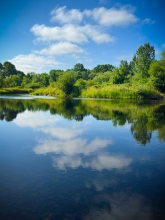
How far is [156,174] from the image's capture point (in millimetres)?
7230

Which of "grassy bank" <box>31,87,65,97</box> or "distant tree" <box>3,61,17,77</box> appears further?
"distant tree" <box>3,61,17,77</box>

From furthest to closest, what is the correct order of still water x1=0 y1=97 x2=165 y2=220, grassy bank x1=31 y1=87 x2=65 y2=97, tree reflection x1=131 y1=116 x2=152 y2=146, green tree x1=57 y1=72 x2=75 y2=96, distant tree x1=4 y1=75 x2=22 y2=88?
distant tree x1=4 y1=75 x2=22 y2=88 < grassy bank x1=31 y1=87 x2=65 y2=97 < green tree x1=57 y1=72 x2=75 y2=96 < tree reflection x1=131 y1=116 x2=152 y2=146 < still water x1=0 y1=97 x2=165 y2=220

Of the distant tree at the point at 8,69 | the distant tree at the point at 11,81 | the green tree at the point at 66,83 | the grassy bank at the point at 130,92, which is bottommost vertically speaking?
the grassy bank at the point at 130,92

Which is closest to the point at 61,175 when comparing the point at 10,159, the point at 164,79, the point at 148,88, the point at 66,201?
the point at 66,201

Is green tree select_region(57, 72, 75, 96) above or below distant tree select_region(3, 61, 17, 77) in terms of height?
below

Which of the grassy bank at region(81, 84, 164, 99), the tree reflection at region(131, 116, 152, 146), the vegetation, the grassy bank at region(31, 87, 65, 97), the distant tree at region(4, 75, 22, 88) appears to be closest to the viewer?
the tree reflection at region(131, 116, 152, 146)

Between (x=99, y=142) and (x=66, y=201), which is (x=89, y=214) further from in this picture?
(x=99, y=142)

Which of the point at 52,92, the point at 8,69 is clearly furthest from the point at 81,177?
the point at 8,69

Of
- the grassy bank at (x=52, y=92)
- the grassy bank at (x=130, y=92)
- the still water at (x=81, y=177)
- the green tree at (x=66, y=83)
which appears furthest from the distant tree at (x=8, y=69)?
the still water at (x=81, y=177)

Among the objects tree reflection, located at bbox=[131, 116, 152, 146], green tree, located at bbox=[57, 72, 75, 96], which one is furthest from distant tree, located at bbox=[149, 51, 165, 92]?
tree reflection, located at bbox=[131, 116, 152, 146]

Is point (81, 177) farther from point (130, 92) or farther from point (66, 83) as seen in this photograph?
point (66, 83)

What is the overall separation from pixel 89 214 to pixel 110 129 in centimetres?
1061

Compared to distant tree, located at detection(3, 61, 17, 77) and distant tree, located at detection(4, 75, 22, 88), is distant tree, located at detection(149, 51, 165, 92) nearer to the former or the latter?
distant tree, located at detection(4, 75, 22, 88)

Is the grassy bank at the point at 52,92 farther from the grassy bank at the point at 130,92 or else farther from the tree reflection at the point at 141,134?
the tree reflection at the point at 141,134
